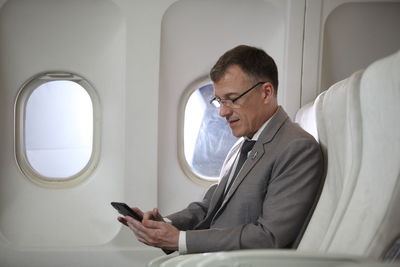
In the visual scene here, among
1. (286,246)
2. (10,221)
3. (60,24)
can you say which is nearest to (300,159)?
(286,246)

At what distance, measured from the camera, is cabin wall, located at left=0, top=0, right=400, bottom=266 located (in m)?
2.83

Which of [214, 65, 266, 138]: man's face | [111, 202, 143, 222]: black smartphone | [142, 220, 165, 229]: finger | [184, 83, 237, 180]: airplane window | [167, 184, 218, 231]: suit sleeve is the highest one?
[214, 65, 266, 138]: man's face

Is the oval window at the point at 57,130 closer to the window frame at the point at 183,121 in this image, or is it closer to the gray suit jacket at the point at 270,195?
the window frame at the point at 183,121

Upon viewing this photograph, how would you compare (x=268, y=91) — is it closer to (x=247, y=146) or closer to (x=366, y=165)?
(x=247, y=146)

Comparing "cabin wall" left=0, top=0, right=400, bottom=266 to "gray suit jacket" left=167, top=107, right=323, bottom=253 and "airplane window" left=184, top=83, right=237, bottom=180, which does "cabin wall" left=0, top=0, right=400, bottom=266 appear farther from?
"gray suit jacket" left=167, top=107, right=323, bottom=253

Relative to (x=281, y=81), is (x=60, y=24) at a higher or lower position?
higher

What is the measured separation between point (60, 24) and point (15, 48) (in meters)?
0.31

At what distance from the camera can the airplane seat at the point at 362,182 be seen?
1135 mm

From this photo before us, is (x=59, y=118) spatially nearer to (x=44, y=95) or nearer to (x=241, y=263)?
(x=44, y=95)

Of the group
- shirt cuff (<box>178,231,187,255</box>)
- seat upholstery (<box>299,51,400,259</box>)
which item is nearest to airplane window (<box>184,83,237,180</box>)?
shirt cuff (<box>178,231,187,255</box>)

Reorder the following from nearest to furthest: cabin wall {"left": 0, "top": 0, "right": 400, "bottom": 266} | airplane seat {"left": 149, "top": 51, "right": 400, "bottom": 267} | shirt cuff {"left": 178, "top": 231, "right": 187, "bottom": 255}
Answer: airplane seat {"left": 149, "top": 51, "right": 400, "bottom": 267} → shirt cuff {"left": 178, "top": 231, "right": 187, "bottom": 255} → cabin wall {"left": 0, "top": 0, "right": 400, "bottom": 266}

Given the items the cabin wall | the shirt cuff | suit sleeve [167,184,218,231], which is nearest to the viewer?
the shirt cuff

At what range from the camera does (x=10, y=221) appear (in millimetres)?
3041

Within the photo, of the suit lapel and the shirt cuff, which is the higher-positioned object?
the suit lapel
